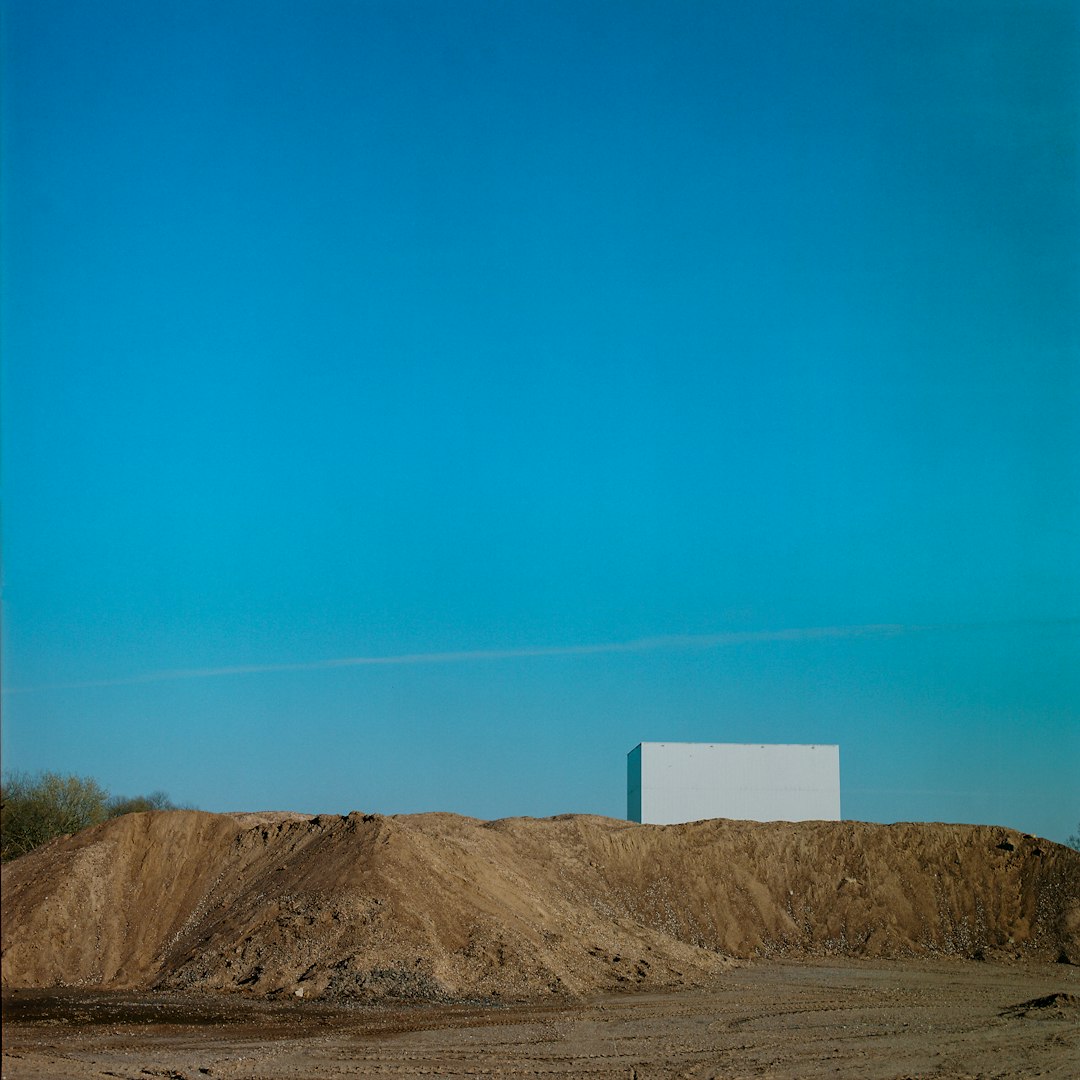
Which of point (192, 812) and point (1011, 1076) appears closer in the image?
point (1011, 1076)

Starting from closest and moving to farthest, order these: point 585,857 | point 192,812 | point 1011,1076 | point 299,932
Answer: point 1011,1076 < point 299,932 < point 192,812 < point 585,857

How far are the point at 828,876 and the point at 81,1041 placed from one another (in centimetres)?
3299

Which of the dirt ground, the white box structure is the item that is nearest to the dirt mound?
the dirt ground

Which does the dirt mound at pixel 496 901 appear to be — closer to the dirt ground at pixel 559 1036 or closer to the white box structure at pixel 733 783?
the dirt ground at pixel 559 1036

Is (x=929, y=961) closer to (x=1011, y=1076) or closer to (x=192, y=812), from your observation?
(x=1011, y=1076)

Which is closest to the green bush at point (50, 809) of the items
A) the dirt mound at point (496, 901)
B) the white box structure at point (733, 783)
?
the dirt mound at point (496, 901)

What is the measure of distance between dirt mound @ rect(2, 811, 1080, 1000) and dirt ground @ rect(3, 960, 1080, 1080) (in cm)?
179

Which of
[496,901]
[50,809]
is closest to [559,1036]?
[496,901]

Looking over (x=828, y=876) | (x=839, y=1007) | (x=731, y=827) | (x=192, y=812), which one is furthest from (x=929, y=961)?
(x=192, y=812)

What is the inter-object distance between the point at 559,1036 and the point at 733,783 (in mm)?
36962

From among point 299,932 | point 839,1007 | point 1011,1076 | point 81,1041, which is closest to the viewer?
point 1011,1076

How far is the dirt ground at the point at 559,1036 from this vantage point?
65.1ft

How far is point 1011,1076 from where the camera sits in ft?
66.9

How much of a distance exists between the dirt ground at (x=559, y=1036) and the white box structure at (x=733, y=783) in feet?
86.8
